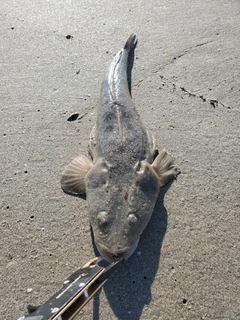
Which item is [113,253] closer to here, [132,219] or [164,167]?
[132,219]

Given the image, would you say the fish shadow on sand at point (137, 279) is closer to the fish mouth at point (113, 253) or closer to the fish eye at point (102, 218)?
the fish mouth at point (113, 253)

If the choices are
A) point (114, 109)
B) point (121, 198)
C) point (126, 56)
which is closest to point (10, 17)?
point (126, 56)

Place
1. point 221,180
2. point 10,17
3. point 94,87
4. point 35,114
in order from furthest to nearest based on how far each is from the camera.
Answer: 1. point 10,17
2. point 94,87
3. point 35,114
4. point 221,180

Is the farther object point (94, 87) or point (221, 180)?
point (94, 87)

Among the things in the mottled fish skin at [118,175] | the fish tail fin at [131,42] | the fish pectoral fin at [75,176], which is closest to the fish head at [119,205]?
the mottled fish skin at [118,175]

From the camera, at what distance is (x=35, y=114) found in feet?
13.8

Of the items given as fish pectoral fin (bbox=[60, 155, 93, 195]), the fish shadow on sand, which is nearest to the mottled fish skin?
fish pectoral fin (bbox=[60, 155, 93, 195])

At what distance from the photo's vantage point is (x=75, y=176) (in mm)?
3422

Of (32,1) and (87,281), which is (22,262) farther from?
(32,1)

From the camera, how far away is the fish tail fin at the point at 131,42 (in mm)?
4875

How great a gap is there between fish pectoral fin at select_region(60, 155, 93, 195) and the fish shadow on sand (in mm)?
793

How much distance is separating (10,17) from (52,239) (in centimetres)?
409

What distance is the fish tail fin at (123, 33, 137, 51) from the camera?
4875 millimetres

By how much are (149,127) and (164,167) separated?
697 millimetres
